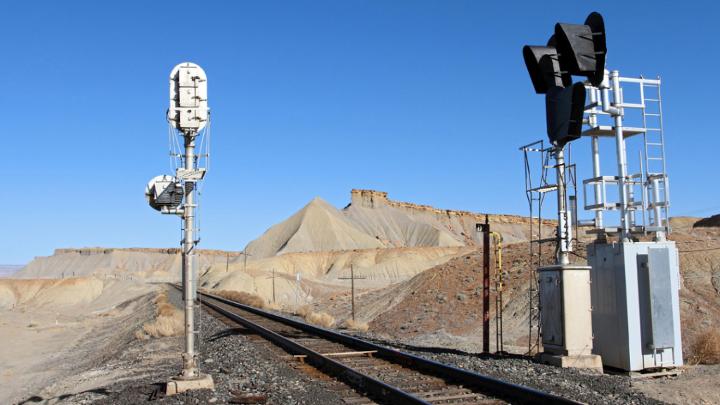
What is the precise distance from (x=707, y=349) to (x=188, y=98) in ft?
37.6

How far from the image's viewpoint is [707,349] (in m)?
13.9

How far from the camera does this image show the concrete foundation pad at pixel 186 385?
10211mm

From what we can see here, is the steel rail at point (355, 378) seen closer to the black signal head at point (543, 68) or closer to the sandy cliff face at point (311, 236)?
the black signal head at point (543, 68)

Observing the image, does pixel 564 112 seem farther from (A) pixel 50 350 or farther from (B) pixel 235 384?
(A) pixel 50 350

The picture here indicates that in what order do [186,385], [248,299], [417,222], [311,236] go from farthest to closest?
[417,222], [311,236], [248,299], [186,385]

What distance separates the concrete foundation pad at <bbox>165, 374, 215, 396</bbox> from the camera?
10.2 meters

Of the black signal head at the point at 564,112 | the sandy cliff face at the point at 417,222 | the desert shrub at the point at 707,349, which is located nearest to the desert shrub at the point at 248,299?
the desert shrub at the point at 707,349

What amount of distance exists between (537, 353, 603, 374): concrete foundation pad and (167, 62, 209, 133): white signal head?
7.48m

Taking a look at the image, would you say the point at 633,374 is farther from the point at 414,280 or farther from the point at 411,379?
the point at 414,280

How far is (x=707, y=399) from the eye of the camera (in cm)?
1055

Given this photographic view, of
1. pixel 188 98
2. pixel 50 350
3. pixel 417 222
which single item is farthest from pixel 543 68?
pixel 417 222

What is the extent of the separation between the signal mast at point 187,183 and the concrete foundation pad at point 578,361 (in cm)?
612

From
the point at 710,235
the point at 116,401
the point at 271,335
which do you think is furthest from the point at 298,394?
the point at 710,235

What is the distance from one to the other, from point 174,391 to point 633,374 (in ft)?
26.9
